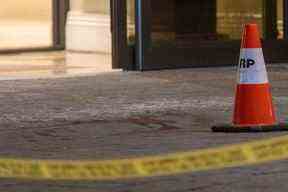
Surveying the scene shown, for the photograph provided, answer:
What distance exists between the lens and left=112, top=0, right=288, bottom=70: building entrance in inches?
496

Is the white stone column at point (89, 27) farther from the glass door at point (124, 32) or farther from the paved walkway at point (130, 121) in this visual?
the paved walkway at point (130, 121)

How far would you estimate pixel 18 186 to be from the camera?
6.30 meters

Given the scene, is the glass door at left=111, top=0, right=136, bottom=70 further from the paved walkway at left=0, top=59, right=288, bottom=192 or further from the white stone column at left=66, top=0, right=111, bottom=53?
the white stone column at left=66, top=0, right=111, bottom=53

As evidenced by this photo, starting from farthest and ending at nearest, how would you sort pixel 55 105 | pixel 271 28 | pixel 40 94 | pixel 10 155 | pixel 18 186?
pixel 271 28
pixel 40 94
pixel 55 105
pixel 10 155
pixel 18 186

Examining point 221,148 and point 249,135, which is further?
point 249,135

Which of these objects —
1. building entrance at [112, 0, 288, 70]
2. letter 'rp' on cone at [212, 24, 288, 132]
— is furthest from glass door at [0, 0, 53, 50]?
letter 'rp' on cone at [212, 24, 288, 132]

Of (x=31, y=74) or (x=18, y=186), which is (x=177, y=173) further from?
(x=31, y=74)

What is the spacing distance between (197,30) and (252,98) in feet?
16.1

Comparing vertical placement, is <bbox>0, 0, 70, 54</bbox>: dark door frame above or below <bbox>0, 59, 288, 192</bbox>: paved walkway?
above

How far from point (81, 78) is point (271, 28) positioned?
2788 millimetres

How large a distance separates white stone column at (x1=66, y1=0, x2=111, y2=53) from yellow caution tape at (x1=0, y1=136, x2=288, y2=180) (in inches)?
A: 280

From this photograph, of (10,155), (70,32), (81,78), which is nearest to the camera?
(10,155)

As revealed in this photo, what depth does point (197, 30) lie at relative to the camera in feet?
42.7

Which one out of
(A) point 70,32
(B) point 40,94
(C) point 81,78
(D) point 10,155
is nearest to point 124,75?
(C) point 81,78
